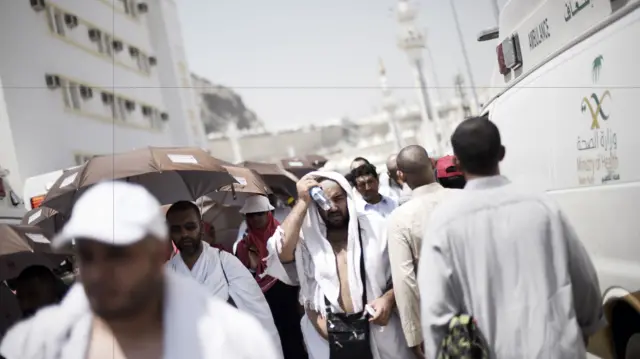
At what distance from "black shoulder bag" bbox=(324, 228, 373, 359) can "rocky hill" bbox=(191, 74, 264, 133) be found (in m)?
1.33

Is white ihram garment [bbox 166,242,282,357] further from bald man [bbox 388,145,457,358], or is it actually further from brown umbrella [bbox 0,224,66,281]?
brown umbrella [bbox 0,224,66,281]

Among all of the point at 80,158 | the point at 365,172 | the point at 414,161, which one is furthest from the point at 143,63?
the point at 365,172

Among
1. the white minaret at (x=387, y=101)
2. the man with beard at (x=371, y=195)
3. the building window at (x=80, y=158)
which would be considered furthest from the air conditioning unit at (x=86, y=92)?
the man with beard at (x=371, y=195)

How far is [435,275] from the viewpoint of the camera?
1742 millimetres

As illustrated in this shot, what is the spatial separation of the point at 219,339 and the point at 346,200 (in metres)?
1.48

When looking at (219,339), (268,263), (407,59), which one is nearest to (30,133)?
(219,339)

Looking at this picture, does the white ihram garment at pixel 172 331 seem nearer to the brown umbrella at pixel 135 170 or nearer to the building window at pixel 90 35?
the brown umbrella at pixel 135 170

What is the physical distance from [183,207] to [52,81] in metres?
0.70

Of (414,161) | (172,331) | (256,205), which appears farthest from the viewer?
(256,205)

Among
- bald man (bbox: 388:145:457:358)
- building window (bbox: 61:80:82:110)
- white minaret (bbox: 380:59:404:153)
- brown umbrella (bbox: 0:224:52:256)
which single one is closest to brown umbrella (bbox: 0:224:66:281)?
brown umbrella (bbox: 0:224:52:256)

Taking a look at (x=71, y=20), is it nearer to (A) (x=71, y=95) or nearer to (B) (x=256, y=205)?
(A) (x=71, y=95)

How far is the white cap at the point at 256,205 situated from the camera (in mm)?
3545

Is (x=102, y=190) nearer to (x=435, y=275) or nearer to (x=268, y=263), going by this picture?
(x=435, y=275)

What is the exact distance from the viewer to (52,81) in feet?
4.13
